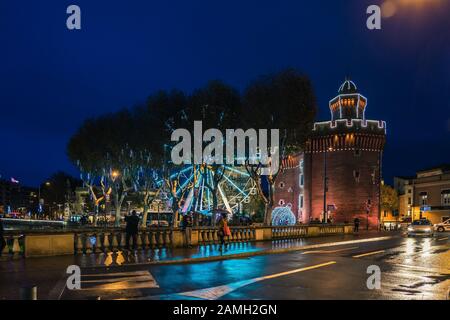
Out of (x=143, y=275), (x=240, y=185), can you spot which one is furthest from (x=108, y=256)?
(x=240, y=185)

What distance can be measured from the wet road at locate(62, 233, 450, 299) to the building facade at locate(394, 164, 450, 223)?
2872 inches

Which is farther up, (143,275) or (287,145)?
(287,145)

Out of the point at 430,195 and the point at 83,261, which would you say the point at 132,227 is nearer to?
the point at 83,261

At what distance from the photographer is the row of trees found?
36.0m

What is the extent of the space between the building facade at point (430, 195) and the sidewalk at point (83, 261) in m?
71.0

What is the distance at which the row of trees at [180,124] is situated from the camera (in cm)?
3603

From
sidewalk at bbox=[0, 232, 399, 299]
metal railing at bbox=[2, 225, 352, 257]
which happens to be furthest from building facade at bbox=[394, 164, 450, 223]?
sidewalk at bbox=[0, 232, 399, 299]

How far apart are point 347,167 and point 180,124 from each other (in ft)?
103

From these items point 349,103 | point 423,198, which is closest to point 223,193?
point 349,103

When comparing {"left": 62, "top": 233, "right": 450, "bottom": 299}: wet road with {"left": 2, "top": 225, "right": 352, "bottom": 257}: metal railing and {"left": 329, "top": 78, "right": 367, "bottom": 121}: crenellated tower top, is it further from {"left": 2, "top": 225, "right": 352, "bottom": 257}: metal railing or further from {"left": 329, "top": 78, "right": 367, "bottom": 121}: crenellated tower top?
{"left": 329, "top": 78, "right": 367, "bottom": 121}: crenellated tower top

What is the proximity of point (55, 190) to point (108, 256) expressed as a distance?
96.5m

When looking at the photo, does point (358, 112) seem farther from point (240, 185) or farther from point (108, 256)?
point (108, 256)

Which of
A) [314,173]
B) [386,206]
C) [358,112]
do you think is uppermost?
[358,112]
